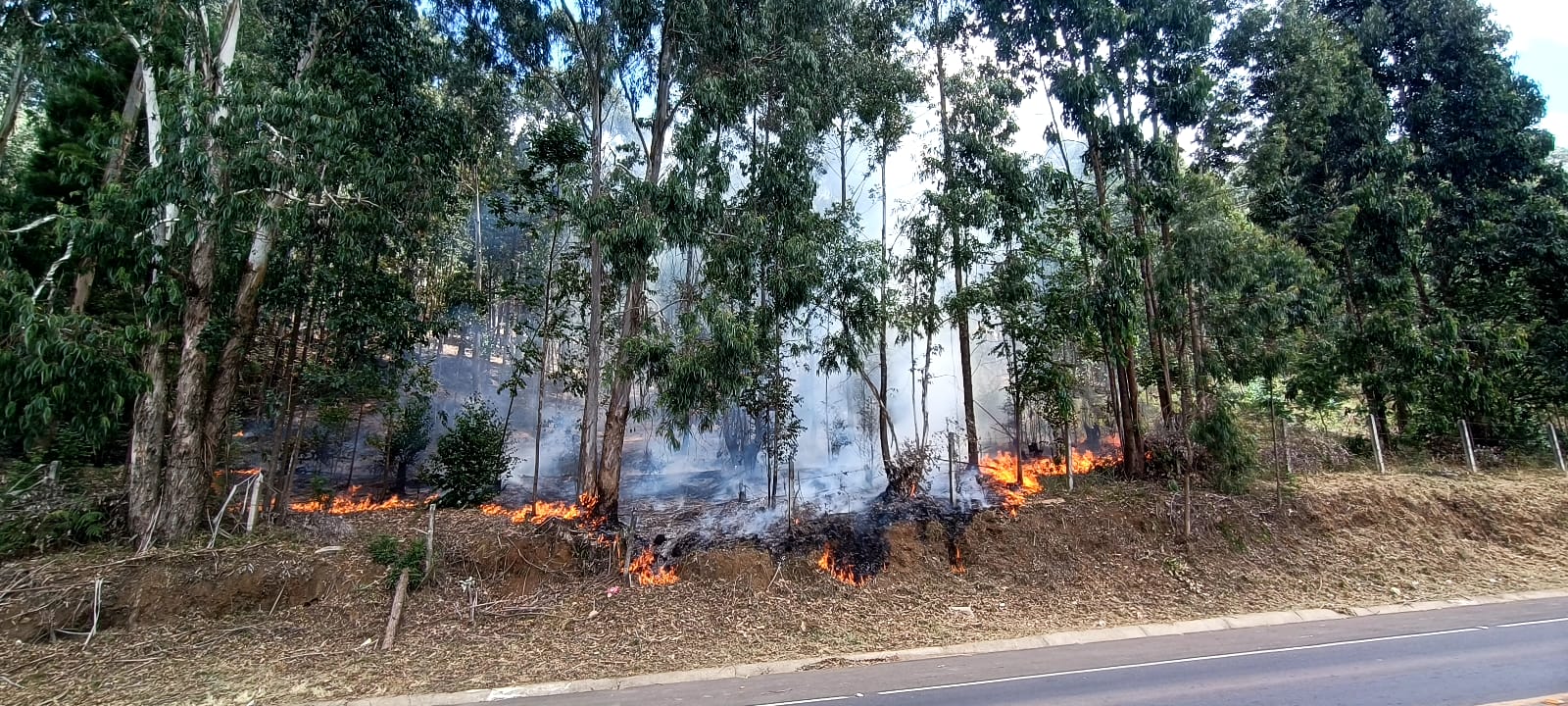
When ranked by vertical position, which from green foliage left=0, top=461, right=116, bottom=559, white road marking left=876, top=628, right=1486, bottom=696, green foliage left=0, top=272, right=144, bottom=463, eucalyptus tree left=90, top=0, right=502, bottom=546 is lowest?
white road marking left=876, top=628, right=1486, bottom=696

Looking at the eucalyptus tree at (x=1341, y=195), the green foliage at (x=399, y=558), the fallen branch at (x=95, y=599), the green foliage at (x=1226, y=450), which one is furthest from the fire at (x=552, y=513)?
the eucalyptus tree at (x=1341, y=195)

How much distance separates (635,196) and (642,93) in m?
3.18

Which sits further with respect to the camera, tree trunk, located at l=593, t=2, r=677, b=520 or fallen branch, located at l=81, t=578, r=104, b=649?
tree trunk, located at l=593, t=2, r=677, b=520

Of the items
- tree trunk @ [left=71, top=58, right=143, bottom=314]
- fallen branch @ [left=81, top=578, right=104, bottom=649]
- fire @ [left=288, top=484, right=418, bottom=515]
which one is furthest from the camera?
fire @ [left=288, top=484, right=418, bottom=515]

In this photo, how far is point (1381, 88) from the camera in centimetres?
1625

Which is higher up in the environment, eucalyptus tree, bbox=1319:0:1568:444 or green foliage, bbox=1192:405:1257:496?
eucalyptus tree, bbox=1319:0:1568:444

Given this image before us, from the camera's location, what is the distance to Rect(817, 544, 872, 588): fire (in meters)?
9.69

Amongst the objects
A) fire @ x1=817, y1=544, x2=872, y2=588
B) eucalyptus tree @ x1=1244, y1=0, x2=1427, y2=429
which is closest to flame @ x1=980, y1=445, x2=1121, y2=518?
fire @ x1=817, y1=544, x2=872, y2=588

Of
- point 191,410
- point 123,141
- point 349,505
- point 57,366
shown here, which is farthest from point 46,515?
point 123,141

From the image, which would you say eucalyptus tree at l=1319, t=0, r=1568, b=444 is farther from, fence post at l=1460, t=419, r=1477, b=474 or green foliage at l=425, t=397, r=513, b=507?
green foliage at l=425, t=397, r=513, b=507

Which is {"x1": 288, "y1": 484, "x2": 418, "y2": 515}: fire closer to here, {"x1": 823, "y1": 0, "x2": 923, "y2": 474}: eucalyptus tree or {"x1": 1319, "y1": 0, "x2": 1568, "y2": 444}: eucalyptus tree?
{"x1": 823, "y1": 0, "x2": 923, "y2": 474}: eucalyptus tree

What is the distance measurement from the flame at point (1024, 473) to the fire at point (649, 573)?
225 inches

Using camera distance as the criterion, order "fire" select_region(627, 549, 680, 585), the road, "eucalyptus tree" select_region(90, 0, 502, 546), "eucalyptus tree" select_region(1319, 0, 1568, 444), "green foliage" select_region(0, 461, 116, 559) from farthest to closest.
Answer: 1. "eucalyptus tree" select_region(1319, 0, 1568, 444)
2. "fire" select_region(627, 549, 680, 585)
3. "green foliage" select_region(0, 461, 116, 559)
4. "eucalyptus tree" select_region(90, 0, 502, 546)
5. the road

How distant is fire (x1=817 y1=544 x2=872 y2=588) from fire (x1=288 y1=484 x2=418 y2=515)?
8.48 metres
